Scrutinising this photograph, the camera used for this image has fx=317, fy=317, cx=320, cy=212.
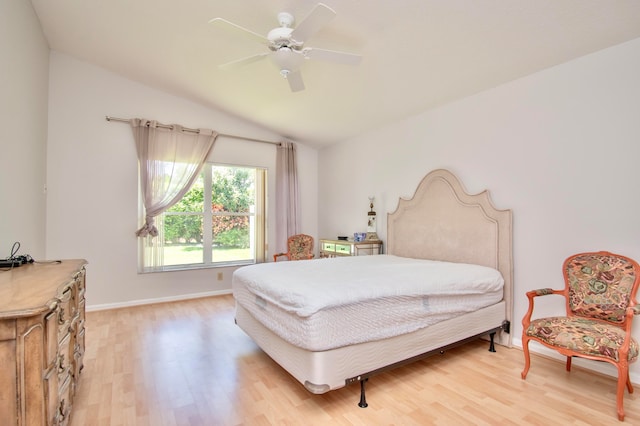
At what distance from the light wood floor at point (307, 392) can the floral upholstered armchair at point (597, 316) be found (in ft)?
0.66

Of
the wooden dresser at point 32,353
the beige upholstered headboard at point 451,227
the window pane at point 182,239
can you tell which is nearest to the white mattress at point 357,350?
the beige upholstered headboard at point 451,227

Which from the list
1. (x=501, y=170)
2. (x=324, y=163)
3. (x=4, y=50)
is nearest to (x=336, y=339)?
(x=501, y=170)

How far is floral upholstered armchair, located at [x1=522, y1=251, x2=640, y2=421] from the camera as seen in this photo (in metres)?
1.92

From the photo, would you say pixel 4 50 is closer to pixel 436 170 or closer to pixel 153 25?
pixel 153 25

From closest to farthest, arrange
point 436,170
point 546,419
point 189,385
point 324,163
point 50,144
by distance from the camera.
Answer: point 546,419 < point 189,385 < point 436,170 < point 50,144 < point 324,163

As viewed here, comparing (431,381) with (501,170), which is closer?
(431,381)

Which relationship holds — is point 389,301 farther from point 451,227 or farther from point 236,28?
point 236,28

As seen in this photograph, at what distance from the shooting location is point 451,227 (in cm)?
340

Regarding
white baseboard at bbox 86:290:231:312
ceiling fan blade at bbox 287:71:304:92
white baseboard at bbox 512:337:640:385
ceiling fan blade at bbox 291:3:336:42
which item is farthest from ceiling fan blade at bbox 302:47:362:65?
white baseboard at bbox 86:290:231:312

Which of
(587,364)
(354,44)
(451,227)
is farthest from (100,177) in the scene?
(587,364)

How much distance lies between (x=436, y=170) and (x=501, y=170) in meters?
0.68

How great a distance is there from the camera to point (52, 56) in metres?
3.93

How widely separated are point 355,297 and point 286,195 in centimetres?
363

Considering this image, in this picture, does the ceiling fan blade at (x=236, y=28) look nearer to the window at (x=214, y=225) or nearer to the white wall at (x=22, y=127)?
the white wall at (x=22, y=127)
